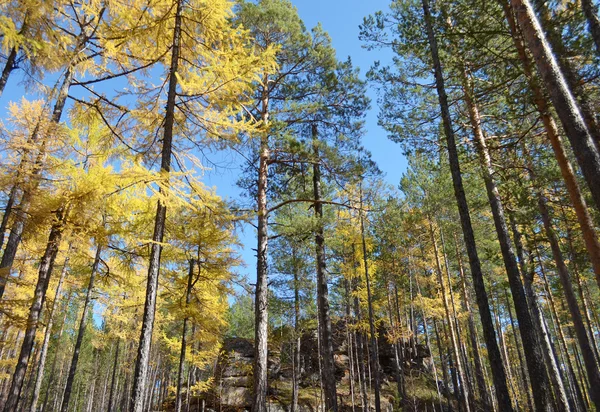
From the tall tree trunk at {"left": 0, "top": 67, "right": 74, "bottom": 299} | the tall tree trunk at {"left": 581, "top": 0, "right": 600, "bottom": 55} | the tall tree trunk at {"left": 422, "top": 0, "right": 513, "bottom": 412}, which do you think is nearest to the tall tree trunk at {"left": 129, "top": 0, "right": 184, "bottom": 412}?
the tall tree trunk at {"left": 0, "top": 67, "right": 74, "bottom": 299}

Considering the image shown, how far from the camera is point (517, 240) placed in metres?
11.5

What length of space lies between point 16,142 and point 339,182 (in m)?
7.75

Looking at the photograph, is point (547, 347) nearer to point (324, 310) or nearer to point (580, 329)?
point (580, 329)

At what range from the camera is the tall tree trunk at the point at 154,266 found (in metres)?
5.11

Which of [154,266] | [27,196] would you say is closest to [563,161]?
[154,266]

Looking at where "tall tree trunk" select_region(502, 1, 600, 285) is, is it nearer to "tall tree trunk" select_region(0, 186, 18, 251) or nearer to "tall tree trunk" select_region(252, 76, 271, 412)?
"tall tree trunk" select_region(252, 76, 271, 412)

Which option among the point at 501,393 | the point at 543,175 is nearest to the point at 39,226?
the point at 501,393

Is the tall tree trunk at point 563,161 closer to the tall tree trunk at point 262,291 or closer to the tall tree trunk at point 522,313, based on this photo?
the tall tree trunk at point 522,313

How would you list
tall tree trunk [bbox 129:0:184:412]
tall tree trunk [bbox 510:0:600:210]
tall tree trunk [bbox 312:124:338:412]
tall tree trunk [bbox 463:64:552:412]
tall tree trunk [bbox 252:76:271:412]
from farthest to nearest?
1. tall tree trunk [bbox 312:124:338:412]
2. tall tree trunk [bbox 252:76:271:412]
3. tall tree trunk [bbox 463:64:552:412]
4. tall tree trunk [bbox 129:0:184:412]
5. tall tree trunk [bbox 510:0:600:210]

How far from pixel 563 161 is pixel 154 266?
305 inches

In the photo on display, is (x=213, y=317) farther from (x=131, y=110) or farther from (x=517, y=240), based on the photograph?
(x=517, y=240)

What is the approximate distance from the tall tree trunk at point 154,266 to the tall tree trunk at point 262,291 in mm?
2046

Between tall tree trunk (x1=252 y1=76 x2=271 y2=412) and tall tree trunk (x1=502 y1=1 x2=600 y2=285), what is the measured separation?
A: 18.0ft

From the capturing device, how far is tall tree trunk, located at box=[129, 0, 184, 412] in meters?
5.11
